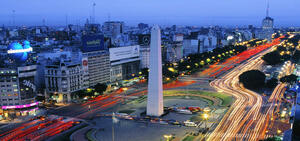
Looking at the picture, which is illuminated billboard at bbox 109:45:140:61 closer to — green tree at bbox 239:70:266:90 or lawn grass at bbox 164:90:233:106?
lawn grass at bbox 164:90:233:106

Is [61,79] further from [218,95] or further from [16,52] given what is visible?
[218,95]

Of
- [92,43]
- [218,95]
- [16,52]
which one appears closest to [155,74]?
[218,95]

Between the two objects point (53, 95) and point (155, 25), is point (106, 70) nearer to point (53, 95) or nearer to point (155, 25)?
point (53, 95)

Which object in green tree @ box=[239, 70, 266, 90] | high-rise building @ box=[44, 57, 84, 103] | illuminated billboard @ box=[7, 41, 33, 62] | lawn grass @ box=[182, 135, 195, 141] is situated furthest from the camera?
green tree @ box=[239, 70, 266, 90]

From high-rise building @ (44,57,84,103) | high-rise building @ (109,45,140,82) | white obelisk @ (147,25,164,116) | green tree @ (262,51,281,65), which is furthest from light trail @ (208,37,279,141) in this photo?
green tree @ (262,51,281,65)

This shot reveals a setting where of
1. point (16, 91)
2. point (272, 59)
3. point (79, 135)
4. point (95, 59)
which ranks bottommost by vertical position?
point (79, 135)

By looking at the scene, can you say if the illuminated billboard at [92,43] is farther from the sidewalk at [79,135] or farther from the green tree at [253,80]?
the green tree at [253,80]

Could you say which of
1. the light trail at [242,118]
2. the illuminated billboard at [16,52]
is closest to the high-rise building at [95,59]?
the illuminated billboard at [16,52]
